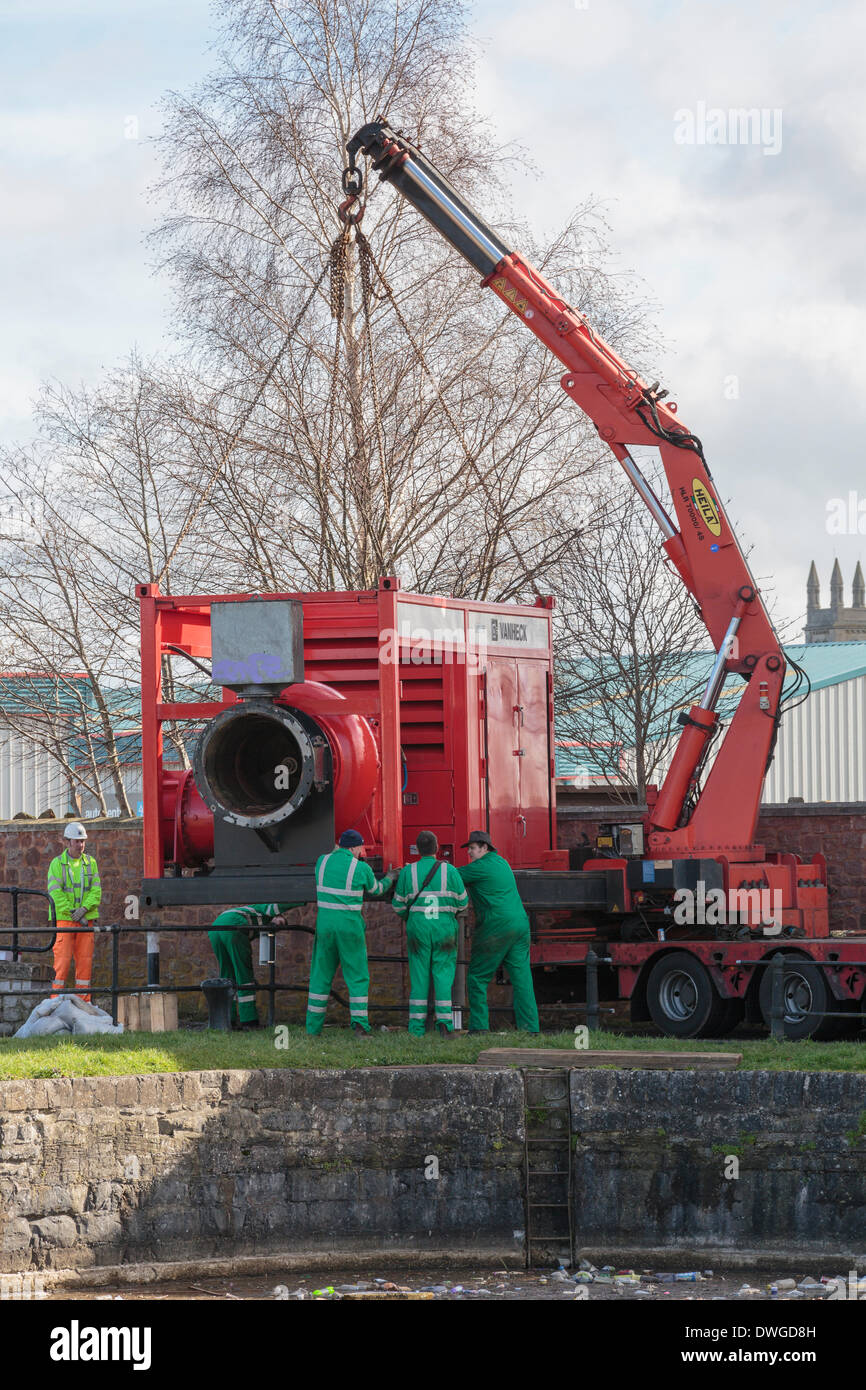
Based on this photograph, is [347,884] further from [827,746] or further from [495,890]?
[827,746]

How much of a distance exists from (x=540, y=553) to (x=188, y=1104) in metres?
11.4

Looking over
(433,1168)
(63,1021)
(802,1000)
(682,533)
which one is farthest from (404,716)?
(433,1168)

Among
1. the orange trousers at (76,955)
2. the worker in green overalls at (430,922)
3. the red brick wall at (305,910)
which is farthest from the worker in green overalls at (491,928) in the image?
the orange trousers at (76,955)

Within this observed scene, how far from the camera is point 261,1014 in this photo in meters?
16.9

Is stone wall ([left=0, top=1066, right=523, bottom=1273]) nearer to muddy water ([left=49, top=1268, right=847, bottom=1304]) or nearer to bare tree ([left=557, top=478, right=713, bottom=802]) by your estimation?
muddy water ([left=49, top=1268, right=847, bottom=1304])

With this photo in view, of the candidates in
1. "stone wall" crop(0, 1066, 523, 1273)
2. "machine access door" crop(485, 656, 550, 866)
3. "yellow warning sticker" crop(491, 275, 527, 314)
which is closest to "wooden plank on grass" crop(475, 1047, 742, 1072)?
"stone wall" crop(0, 1066, 523, 1273)

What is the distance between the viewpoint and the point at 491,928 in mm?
13461

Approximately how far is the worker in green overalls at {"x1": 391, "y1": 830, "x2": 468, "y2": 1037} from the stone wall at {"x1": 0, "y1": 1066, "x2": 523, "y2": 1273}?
1.62 metres

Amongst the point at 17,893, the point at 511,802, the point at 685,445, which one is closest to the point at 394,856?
the point at 511,802

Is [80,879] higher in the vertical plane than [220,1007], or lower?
higher

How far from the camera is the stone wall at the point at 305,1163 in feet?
35.7

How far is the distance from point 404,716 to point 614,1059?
13.7 ft

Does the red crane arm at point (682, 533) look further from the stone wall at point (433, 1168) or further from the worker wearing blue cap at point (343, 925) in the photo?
the stone wall at point (433, 1168)

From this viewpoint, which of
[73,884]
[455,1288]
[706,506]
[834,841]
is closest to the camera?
[455,1288]
